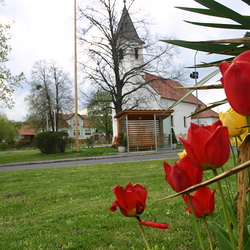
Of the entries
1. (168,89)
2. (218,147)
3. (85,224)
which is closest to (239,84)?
(218,147)

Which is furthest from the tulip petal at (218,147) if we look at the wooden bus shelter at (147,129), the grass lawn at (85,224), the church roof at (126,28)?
the church roof at (126,28)

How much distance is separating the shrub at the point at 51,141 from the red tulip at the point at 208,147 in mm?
21242

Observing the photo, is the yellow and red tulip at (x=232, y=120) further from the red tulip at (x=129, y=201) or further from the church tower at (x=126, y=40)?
the church tower at (x=126, y=40)

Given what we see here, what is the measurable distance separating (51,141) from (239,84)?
21.8m

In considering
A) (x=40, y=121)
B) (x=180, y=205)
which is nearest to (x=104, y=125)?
(x=40, y=121)

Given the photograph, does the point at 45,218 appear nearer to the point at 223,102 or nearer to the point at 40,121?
the point at 223,102

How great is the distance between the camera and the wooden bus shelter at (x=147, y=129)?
2045 cm

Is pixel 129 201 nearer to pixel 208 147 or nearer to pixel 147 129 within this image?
pixel 208 147

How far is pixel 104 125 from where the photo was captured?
64312 mm

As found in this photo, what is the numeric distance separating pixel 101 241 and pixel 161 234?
25.1 inches

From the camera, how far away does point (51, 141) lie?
21.3m

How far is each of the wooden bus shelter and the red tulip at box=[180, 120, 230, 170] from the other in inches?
764

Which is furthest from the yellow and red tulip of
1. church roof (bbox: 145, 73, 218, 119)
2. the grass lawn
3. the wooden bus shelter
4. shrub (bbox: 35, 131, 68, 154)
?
church roof (bbox: 145, 73, 218, 119)

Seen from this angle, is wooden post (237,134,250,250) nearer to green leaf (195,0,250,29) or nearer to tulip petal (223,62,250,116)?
tulip petal (223,62,250,116)
